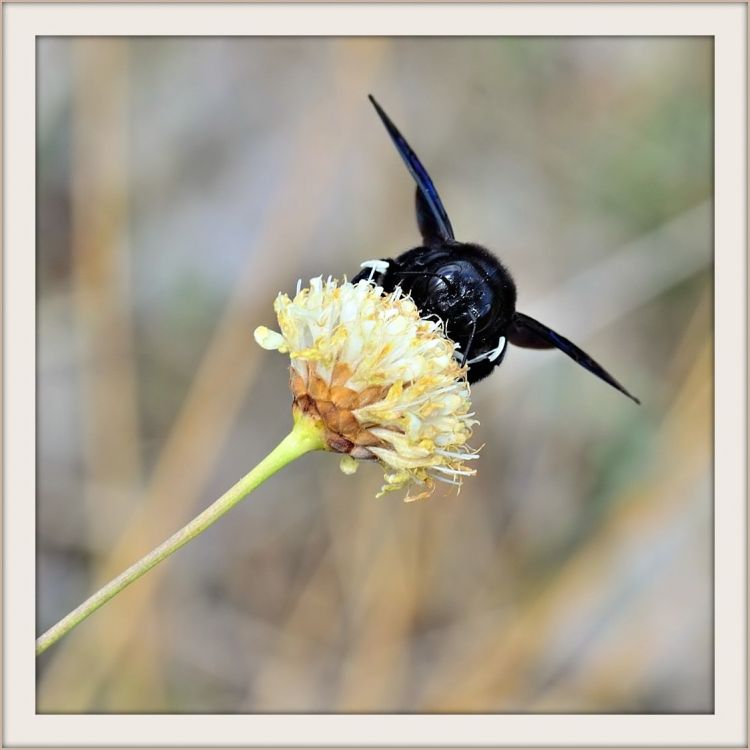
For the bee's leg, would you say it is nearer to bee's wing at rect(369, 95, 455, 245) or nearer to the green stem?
bee's wing at rect(369, 95, 455, 245)

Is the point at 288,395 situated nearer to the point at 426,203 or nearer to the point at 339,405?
the point at 426,203

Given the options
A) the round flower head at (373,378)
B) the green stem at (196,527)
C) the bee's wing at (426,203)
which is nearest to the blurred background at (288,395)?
the bee's wing at (426,203)

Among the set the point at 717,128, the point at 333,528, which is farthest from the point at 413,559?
the point at 717,128

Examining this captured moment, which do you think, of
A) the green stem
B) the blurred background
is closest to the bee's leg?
the green stem

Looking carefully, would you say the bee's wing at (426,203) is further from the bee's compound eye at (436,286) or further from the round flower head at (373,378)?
the round flower head at (373,378)

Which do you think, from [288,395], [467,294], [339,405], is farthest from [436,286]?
[288,395]

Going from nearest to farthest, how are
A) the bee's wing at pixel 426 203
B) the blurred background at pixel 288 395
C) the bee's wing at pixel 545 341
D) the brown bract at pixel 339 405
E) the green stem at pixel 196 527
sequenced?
1. the green stem at pixel 196 527
2. the brown bract at pixel 339 405
3. the bee's wing at pixel 545 341
4. the bee's wing at pixel 426 203
5. the blurred background at pixel 288 395

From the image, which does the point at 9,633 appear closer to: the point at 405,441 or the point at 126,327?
the point at 405,441
